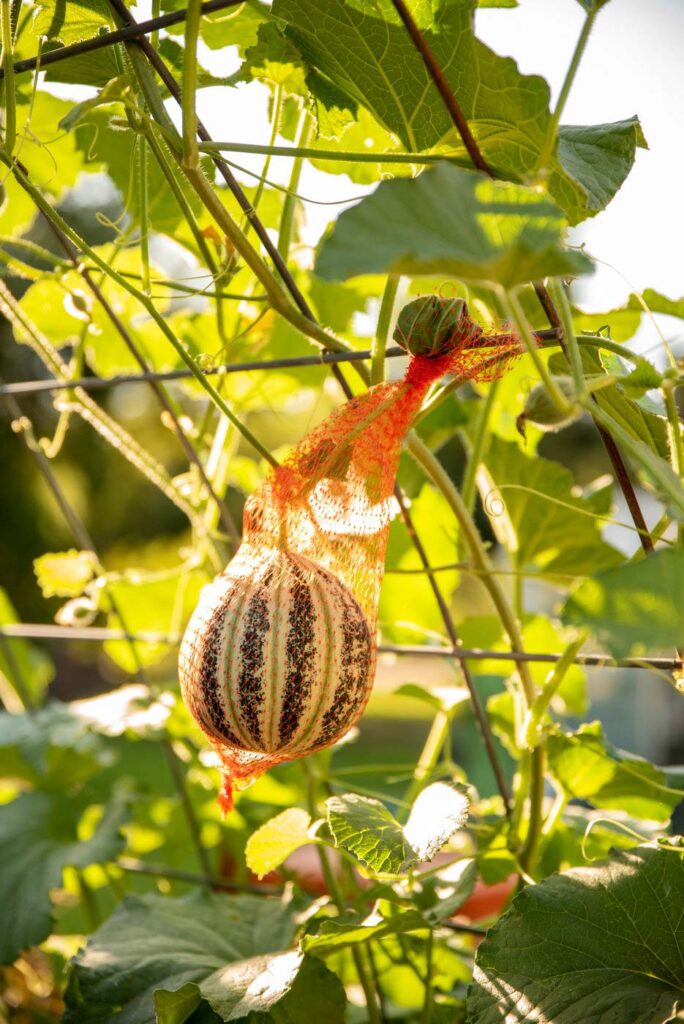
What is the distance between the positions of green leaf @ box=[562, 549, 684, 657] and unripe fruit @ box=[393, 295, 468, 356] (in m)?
0.19

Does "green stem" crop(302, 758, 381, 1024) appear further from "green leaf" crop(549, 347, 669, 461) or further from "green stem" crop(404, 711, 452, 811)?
"green leaf" crop(549, 347, 669, 461)

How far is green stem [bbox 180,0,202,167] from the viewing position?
0.52 metres

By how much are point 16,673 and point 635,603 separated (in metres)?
1.01

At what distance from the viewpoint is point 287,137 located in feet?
2.91

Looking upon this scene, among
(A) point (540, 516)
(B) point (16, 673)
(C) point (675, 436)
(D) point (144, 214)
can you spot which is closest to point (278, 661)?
(C) point (675, 436)

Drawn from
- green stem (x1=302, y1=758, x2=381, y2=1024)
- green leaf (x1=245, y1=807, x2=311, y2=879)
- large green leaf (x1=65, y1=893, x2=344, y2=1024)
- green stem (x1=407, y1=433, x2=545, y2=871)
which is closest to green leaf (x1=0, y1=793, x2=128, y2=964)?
large green leaf (x1=65, y1=893, x2=344, y2=1024)

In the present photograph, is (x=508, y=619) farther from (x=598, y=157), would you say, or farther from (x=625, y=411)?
(x=598, y=157)

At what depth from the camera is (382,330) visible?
63 cm

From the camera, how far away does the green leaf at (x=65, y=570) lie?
1.05 meters

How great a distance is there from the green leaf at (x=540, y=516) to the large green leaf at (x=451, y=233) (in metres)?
0.49

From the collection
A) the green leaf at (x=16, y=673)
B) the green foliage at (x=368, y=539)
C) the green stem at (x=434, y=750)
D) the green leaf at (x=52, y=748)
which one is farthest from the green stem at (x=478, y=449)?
the green leaf at (x=16, y=673)

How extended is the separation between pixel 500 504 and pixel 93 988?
529 millimetres

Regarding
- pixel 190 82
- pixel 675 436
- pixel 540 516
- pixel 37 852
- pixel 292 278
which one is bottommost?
pixel 37 852

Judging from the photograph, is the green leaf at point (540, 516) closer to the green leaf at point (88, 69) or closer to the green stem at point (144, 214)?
the green stem at point (144, 214)
